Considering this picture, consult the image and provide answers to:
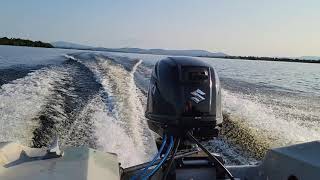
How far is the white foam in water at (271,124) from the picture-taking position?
4660 mm

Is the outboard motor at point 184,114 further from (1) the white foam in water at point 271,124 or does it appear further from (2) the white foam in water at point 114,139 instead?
(1) the white foam in water at point 271,124

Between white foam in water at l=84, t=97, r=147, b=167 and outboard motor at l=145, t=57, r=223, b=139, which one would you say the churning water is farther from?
outboard motor at l=145, t=57, r=223, b=139

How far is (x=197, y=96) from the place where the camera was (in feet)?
8.11

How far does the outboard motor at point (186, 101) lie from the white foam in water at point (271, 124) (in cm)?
208

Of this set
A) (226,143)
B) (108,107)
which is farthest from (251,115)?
(108,107)

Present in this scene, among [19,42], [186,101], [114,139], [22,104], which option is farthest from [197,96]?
[19,42]

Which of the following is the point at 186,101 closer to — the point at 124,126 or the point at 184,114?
the point at 184,114

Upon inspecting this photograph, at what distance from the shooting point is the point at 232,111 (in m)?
5.77

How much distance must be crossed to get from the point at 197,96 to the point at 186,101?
0.08 meters

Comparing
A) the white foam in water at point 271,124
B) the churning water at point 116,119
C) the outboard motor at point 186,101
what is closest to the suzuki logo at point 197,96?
the outboard motor at point 186,101

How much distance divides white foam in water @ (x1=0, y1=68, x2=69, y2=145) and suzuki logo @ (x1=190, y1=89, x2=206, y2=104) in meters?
2.20

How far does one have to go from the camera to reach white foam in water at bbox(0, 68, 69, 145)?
4.34 meters

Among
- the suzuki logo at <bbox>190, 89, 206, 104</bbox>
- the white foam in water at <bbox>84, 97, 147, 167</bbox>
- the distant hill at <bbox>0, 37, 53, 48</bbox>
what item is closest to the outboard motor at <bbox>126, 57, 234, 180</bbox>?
the suzuki logo at <bbox>190, 89, 206, 104</bbox>

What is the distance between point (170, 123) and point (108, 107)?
3.61 meters
